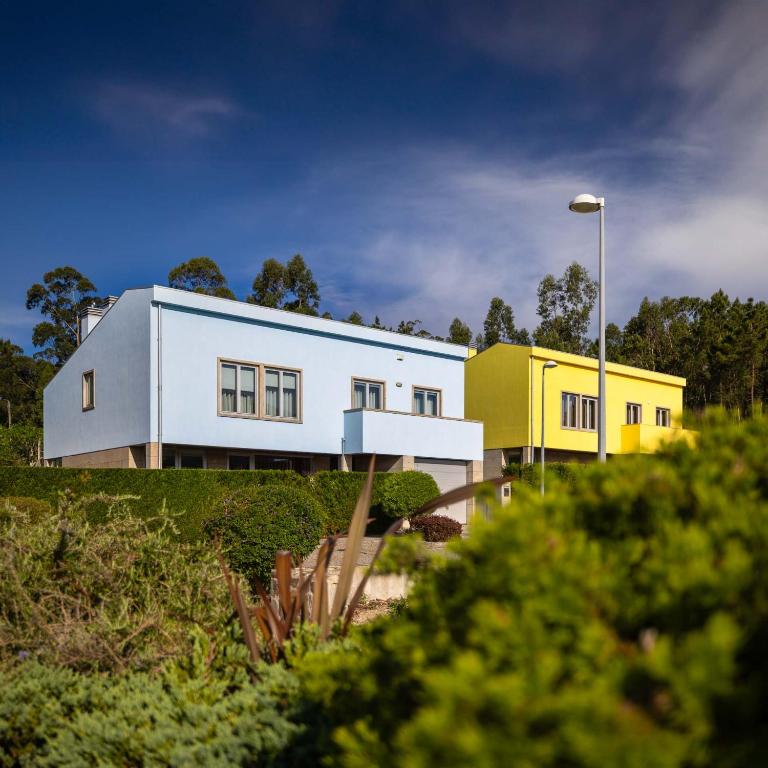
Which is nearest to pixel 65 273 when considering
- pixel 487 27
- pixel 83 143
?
pixel 83 143

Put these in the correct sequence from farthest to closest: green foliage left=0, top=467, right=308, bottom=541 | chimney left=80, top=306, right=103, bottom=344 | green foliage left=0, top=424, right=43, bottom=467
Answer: green foliage left=0, top=424, right=43, bottom=467 → chimney left=80, top=306, right=103, bottom=344 → green foliage left=0, top=467, right=308, bottom=541

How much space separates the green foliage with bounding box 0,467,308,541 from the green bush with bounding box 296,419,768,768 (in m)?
12.7

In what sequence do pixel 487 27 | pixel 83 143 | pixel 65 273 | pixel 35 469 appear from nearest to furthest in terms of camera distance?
pixel 487 27
pixel 35 469
pixel 83 143
pixel 65 273

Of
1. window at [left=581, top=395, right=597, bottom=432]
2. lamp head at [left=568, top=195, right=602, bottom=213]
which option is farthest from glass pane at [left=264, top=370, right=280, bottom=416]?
window at [left=581, top=395, right=597, bottom=432]

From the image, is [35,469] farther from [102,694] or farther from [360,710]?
[360,710]

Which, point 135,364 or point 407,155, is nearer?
point 135,364

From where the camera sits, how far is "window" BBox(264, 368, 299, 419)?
2120cm

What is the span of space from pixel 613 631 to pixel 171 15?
55.9 feet

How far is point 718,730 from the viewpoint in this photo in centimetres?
151

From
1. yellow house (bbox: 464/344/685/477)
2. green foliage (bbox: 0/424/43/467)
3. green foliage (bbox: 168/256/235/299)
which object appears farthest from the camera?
green foliage (bbox: 168/256/235/299)

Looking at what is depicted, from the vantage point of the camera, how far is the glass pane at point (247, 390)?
20547mm

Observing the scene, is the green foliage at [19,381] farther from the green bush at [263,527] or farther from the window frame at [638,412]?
the green bush at [263,527]

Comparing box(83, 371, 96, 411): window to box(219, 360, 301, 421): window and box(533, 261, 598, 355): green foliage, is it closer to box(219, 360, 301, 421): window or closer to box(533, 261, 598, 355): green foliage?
box(219, 360, 301, 421): window

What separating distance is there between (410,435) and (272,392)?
15.3ft
